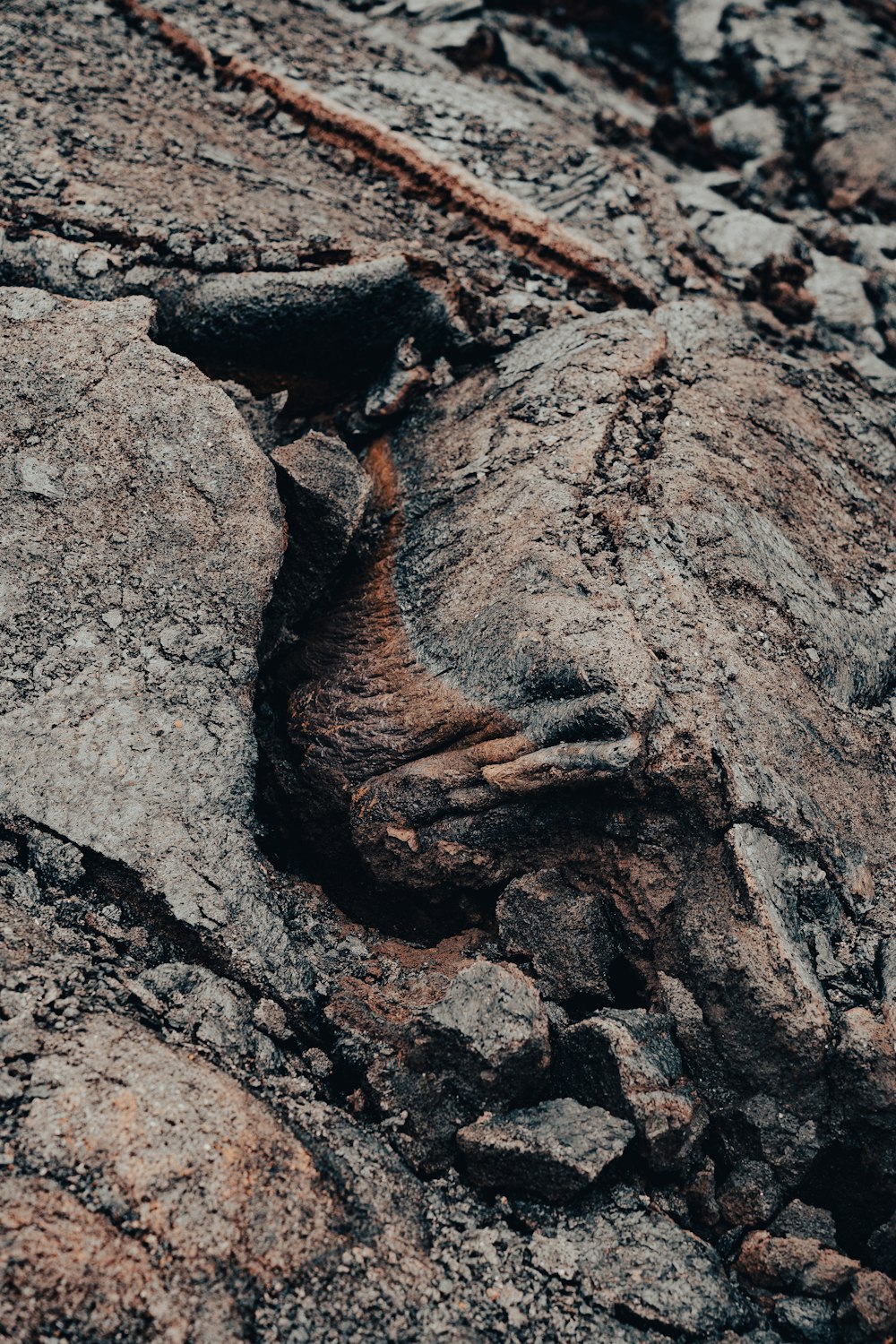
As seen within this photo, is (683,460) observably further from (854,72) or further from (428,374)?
(854,72)

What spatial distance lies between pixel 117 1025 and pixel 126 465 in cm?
192

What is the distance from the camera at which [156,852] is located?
2977mm

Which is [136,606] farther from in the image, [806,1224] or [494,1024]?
[806,1224]

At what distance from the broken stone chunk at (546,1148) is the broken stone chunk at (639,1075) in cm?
6

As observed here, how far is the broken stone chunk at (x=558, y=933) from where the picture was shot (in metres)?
3.10

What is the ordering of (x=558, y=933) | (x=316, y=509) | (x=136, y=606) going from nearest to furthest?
(x=558, y=933) < (x=136, y=606) < (x=316, y=509)

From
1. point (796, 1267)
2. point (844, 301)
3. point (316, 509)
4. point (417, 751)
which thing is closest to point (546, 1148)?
point (796, 1267)

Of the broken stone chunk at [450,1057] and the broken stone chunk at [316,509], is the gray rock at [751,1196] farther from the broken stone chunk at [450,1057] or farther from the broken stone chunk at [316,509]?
the broken stone chunk at [316,509]

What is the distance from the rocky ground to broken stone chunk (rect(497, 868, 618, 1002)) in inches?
0.7

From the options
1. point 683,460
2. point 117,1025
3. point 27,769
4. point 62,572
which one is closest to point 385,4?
point 683,460

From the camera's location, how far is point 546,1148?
2.73 meters

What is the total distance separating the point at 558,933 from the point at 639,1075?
0.49 meters

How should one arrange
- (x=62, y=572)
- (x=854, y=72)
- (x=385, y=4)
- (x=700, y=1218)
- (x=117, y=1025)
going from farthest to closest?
1. (x=854, y=72)
2. (x=385, y=4)
3. (x=62, y=572)
4. (x=700, y=1218)
5. (x=117, y=1025)

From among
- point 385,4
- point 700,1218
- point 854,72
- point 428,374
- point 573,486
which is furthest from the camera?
point 854,72
